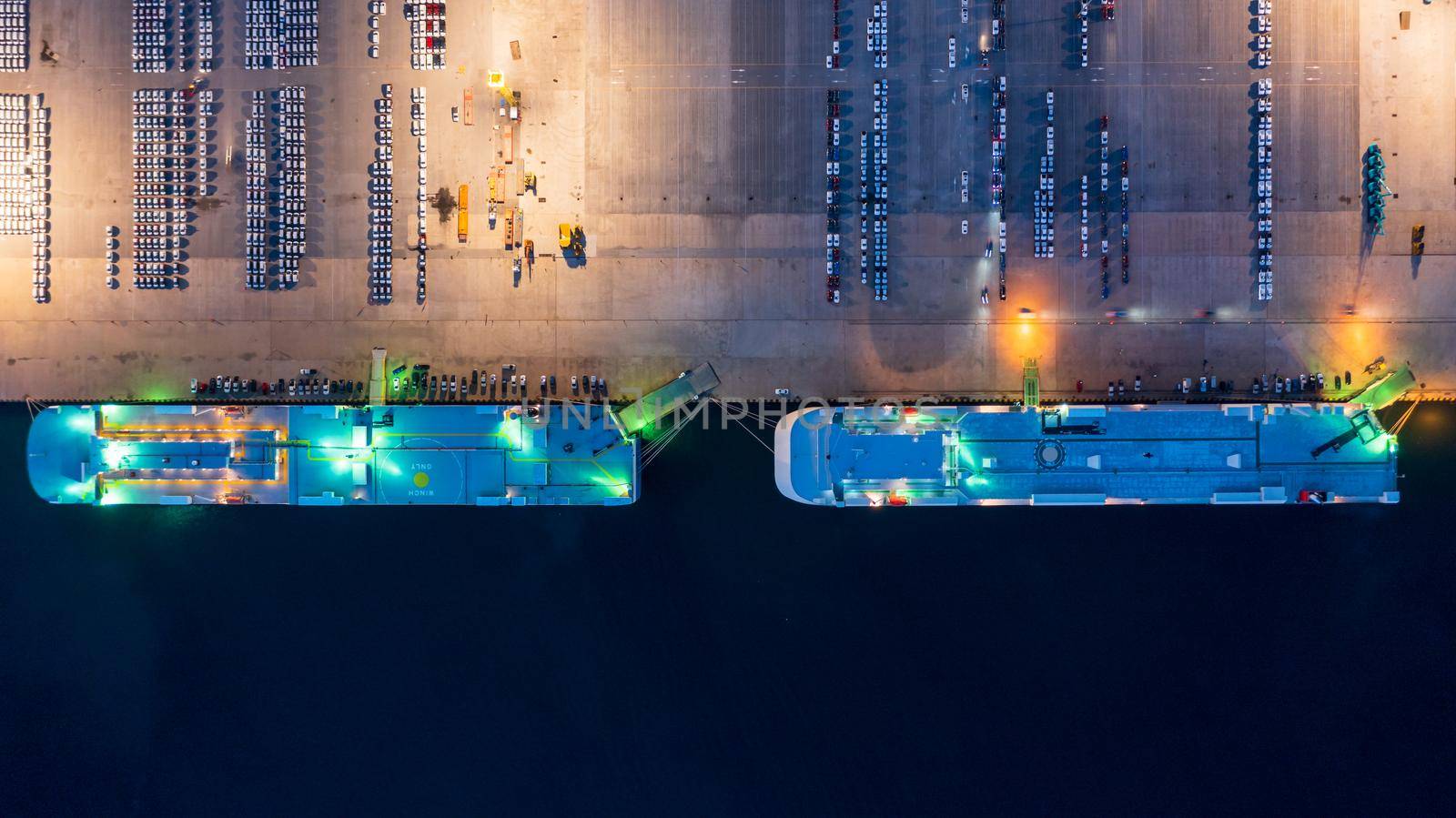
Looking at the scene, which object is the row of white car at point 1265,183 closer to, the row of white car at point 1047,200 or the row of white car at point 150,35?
the row of white car at point 1047,200

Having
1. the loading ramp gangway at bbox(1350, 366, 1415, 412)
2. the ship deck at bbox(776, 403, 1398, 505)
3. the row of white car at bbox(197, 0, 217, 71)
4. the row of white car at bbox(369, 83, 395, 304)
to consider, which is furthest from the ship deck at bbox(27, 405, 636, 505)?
the loading ramp gangway at bbox(1350, 366, 1415, 412)

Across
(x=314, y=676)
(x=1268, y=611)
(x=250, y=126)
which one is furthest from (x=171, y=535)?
(x=1268, y=611)

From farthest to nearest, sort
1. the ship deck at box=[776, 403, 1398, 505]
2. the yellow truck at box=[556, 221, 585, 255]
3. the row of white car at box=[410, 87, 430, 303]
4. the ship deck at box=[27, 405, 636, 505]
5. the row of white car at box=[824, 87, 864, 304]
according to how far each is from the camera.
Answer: the row of white car at box=[410, 87, 430, 303] < the row of white car at box=[824, 87, 864, 304] < the yellow truck at box=[556, 221, 585, 255] < the ship deck at box=[27, 405, 636, 505] < the ship deck at box=[776, 403, 1398, 505]

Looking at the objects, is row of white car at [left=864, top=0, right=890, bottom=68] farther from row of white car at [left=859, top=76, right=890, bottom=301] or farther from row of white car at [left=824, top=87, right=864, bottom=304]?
row of white car at [left=824, top=87, right=864, bottom=304]

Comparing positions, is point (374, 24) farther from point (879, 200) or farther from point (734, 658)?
point (734, 658)

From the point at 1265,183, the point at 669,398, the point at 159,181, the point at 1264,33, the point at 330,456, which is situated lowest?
the point at 330,456

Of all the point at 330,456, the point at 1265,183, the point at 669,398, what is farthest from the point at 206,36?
the point at 1265,183

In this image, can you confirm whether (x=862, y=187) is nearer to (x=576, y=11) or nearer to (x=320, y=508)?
(x=576, y=11)
